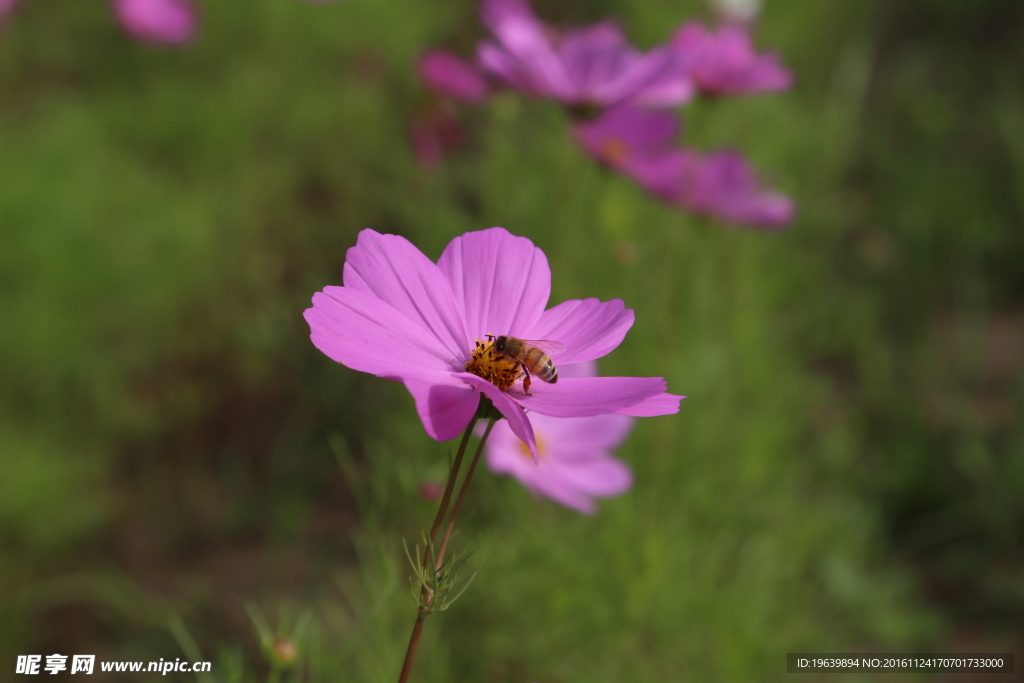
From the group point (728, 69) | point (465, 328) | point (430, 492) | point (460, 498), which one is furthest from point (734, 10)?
point (460, 498)

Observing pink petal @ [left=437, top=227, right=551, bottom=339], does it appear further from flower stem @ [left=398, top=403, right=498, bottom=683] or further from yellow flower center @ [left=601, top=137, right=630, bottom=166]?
yellow flower center @ [left=601, top=137, right=630, bottom=166]

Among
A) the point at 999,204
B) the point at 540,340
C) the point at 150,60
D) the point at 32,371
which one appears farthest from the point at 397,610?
the point at 999,204

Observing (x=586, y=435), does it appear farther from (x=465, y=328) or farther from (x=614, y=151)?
(x=465, y=328)

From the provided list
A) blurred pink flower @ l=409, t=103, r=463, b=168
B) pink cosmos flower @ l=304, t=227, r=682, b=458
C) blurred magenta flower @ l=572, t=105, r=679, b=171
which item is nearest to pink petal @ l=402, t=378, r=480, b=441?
pink cosmos flower @ l=304, t=227, r=682, b=458

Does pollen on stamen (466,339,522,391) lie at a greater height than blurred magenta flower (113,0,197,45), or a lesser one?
lesser

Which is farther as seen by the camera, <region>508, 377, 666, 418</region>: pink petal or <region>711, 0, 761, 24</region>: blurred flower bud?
<region>711, 0, 761, 24</region>: blurred flower bud

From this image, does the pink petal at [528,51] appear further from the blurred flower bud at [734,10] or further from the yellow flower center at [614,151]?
the blurred flower bud at [734,10]

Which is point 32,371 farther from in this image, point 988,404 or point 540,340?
point 988,404
